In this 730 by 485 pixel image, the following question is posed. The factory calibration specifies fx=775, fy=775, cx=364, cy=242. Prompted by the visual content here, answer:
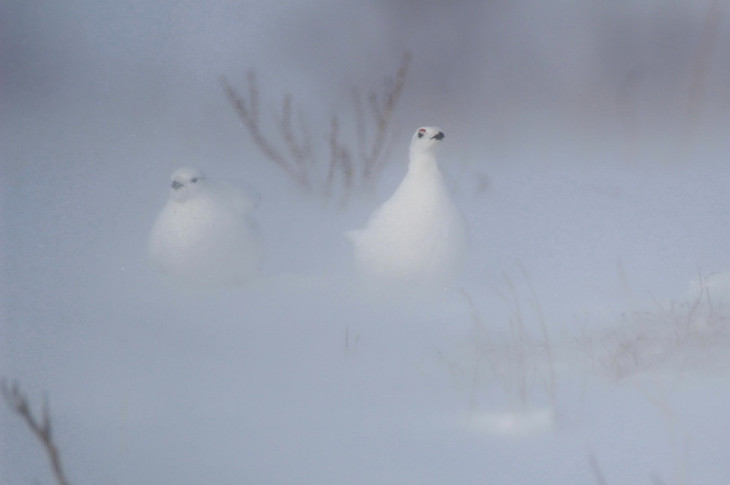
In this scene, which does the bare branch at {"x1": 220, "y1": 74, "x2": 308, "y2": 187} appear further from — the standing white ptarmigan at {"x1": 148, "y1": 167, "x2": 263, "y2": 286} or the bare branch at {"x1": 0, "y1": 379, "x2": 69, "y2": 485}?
the bare branch at {"x1": 0, "y1": 379, "x2": 69, "y2": 485}

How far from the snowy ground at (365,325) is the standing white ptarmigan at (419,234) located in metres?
0.02

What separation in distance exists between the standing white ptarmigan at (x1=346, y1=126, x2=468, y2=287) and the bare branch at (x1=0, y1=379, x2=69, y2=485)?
0.45 m

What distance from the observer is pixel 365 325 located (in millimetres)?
1018

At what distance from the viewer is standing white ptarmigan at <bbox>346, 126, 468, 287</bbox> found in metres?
1.03

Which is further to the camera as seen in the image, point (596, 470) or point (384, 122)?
point (384, 122)

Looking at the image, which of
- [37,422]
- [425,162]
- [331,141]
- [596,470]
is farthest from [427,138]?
[37,422]

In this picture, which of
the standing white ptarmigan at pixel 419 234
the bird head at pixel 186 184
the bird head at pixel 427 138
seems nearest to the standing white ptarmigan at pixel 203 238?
the bird head at pixel 186 184

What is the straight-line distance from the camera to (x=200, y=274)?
1.04 m

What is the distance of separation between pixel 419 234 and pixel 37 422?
21.7 inches

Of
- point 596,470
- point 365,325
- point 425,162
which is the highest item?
point 425,162

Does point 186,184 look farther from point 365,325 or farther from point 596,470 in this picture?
point 596,470

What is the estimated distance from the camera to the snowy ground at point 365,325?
38.5 inches

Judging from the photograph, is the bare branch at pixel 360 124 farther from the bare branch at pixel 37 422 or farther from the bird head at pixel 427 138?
the bare branch at pixel 37 422

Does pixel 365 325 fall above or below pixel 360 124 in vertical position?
below
